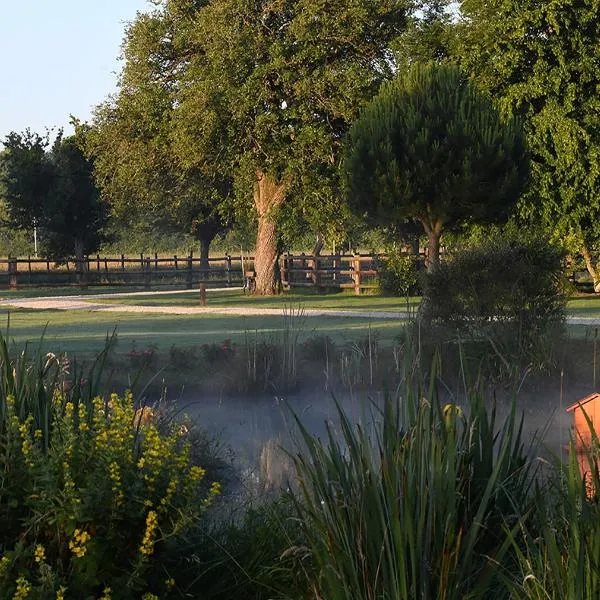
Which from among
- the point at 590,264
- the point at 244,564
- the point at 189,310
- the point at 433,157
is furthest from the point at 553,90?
the point at 244,564

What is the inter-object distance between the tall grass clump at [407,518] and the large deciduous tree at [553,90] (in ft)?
109

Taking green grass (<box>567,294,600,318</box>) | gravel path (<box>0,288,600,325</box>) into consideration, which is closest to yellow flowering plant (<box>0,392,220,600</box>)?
gravel path (<box>0,288,600,325</box>)

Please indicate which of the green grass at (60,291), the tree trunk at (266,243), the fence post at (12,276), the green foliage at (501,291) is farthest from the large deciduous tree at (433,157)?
the fence post at (12,276)

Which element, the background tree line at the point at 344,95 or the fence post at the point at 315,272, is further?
the fence post at the point at 315,272

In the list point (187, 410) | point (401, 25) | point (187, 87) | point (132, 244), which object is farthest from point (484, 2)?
point (132, 244)

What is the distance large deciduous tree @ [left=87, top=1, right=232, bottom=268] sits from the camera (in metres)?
40.7

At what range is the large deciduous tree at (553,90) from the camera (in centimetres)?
Answer: 3738

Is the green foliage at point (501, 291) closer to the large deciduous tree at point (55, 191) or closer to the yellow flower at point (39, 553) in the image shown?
the yellow flower at point (39, 553)

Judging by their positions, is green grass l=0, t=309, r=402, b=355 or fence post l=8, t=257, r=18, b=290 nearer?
green grass l=0, t=309, r=402, b=355

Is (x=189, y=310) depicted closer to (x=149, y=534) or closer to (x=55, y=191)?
(x=55, y=191)

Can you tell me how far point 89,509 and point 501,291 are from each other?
11308 millimetres

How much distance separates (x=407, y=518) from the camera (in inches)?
167

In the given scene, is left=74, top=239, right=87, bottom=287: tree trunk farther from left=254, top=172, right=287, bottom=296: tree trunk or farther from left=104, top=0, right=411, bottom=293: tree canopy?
left=254, top=172, right=287, bottom=296: tree trunk

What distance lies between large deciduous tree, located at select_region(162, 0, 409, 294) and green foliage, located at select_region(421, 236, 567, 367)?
21.6 m
